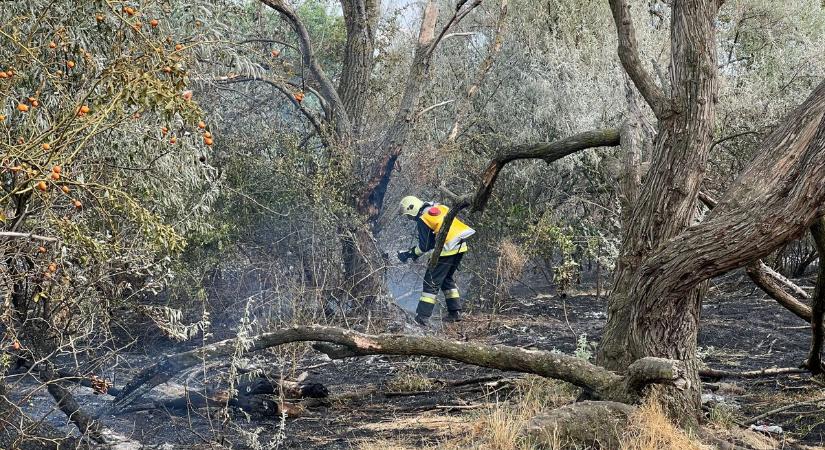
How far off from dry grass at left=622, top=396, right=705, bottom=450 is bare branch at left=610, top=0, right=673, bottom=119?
189 centimetres

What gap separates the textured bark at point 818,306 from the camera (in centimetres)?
638

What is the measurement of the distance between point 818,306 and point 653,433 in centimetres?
209

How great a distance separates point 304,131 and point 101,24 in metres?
7.07

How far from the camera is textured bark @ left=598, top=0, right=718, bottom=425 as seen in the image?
6031 millimetres

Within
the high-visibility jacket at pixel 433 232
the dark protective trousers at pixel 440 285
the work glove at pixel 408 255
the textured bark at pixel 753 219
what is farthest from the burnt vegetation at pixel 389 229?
the high-visibility jacket at pixel 433 232

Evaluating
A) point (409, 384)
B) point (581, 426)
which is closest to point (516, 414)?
point (581, 426)

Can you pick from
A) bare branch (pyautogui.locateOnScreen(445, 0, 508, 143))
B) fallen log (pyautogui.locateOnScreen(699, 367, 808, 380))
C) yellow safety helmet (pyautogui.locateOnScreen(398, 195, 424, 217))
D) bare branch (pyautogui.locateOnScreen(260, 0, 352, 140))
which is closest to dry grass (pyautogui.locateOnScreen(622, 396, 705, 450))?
fallen log (pyautogui.locateOnScreen(699, 367, 808, 380))

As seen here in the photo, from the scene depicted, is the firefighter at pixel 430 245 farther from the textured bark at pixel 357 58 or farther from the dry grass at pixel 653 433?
the dry grass at pixel 653 433

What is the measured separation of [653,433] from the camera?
539 centimetres

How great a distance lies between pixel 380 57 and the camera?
14594 millimetres

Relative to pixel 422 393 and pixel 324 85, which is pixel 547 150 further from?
pixel 324 85

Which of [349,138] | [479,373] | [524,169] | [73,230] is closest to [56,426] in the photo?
[73,230]

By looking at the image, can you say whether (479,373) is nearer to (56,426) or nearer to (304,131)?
(56,426)

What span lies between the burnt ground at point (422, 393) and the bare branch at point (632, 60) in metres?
2.11
